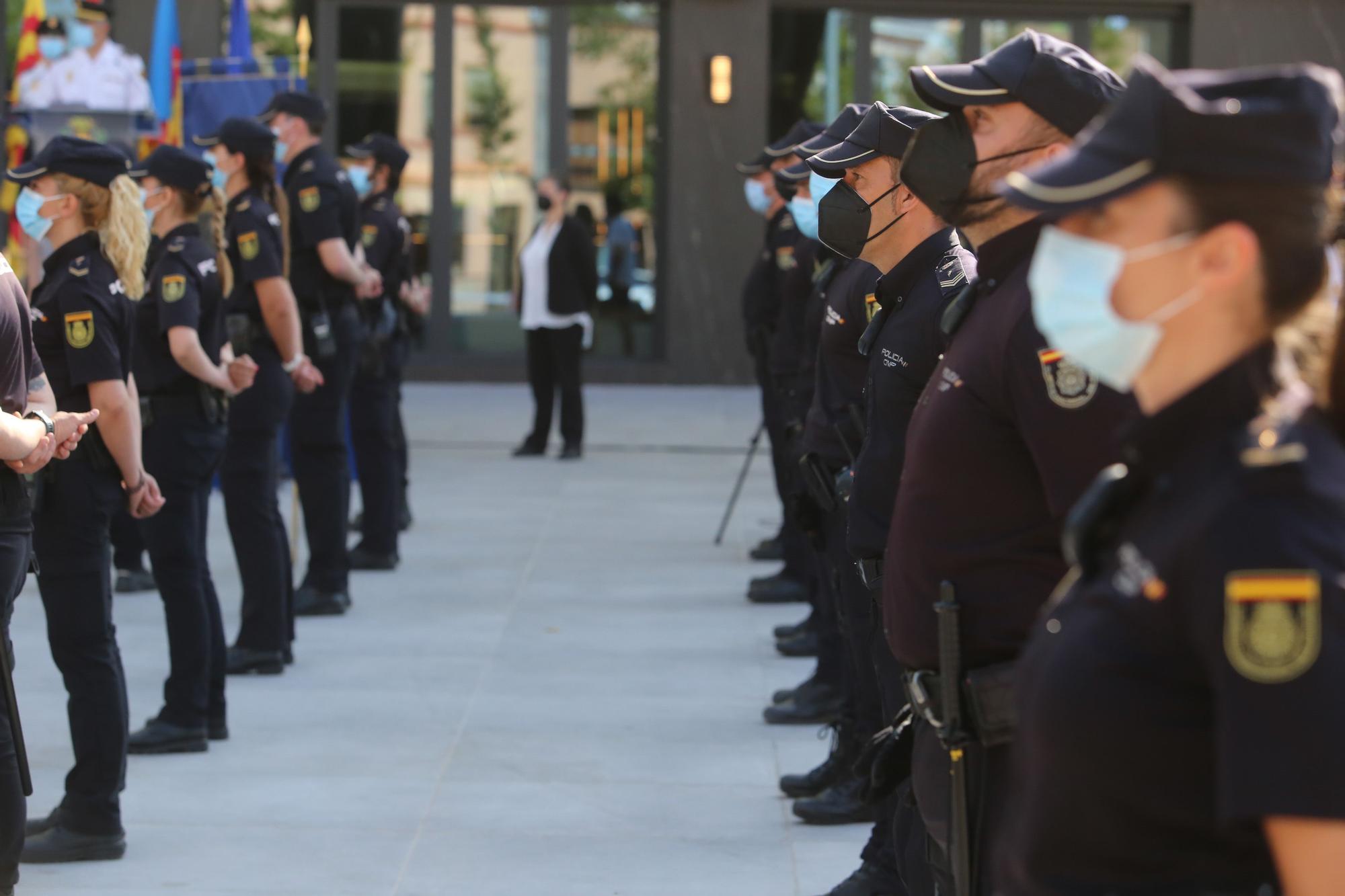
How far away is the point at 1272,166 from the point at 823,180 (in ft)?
10.8

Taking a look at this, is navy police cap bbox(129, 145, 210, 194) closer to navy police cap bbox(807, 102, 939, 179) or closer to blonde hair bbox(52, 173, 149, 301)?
blonde hair bbox(52, 173, 149, 301)

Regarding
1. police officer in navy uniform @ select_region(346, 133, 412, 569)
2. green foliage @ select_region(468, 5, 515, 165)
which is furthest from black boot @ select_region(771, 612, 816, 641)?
green foliage @ select_region(468, 5, 515, 165)

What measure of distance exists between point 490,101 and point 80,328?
1319 cm

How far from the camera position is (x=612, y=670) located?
7230mm

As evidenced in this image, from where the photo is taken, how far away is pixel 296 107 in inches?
328

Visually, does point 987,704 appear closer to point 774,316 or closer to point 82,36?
point 774,316

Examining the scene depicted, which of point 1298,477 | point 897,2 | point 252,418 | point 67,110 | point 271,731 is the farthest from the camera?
point 897,2

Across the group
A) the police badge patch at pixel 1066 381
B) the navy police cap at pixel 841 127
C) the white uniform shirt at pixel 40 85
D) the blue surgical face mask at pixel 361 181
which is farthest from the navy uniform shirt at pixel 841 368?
the white uniform shirt at pixel 40 85

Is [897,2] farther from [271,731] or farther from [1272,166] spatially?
[1272,166]

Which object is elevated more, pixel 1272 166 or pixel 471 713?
pixel 1272 166

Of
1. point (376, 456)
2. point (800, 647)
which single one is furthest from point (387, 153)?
point (800, 647)

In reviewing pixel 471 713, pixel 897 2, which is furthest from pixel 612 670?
pixel 897 2

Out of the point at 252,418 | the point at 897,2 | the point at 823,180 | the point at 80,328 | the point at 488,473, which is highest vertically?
the point at 897,2

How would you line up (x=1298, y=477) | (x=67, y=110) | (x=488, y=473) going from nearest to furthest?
(x=1298, y=477) → (x=67, y=110) → (x=488, y=473)
